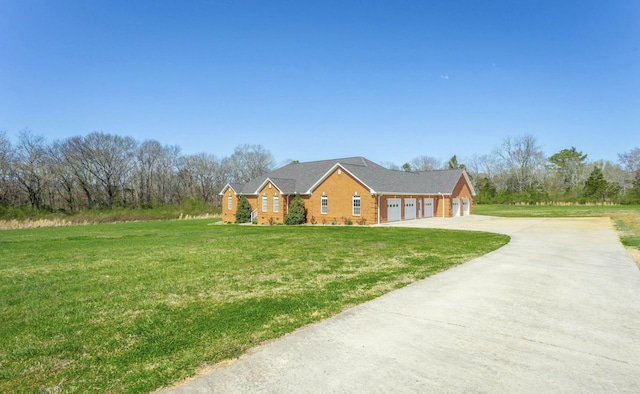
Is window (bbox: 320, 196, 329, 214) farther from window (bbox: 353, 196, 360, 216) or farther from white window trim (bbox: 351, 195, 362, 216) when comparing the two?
window (bbox: 353, 196, 360, 216)

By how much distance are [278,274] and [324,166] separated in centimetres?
2821

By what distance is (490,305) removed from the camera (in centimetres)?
600

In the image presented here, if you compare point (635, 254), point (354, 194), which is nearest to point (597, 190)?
point (354, 194)

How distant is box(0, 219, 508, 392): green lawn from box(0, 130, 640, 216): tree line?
4050 centimetres

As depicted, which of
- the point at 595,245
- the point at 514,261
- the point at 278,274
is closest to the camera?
the point at 278,274

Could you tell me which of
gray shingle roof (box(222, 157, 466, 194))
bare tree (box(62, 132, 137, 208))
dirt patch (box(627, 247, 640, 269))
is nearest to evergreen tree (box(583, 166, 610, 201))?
gray shingle roof (box(222, 157, 466, 194))

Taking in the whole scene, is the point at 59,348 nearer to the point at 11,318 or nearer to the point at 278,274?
the point at 11,318

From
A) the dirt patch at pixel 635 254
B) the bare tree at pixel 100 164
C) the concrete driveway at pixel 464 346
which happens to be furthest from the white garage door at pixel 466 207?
the bare tree at pixel 100 164

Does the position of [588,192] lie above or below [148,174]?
below

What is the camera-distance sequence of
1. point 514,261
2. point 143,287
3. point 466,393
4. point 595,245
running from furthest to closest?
point 595,245 → point 514,261 → point 143,287 → point 466,393

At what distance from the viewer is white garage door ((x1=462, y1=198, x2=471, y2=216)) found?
3744cm

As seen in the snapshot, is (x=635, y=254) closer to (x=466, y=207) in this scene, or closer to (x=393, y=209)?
(x=393, y=209)

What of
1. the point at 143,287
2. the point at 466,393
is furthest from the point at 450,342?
the point at 143,287

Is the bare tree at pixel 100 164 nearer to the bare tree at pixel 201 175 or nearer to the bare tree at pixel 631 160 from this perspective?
the bare tree at pixel 201 175
